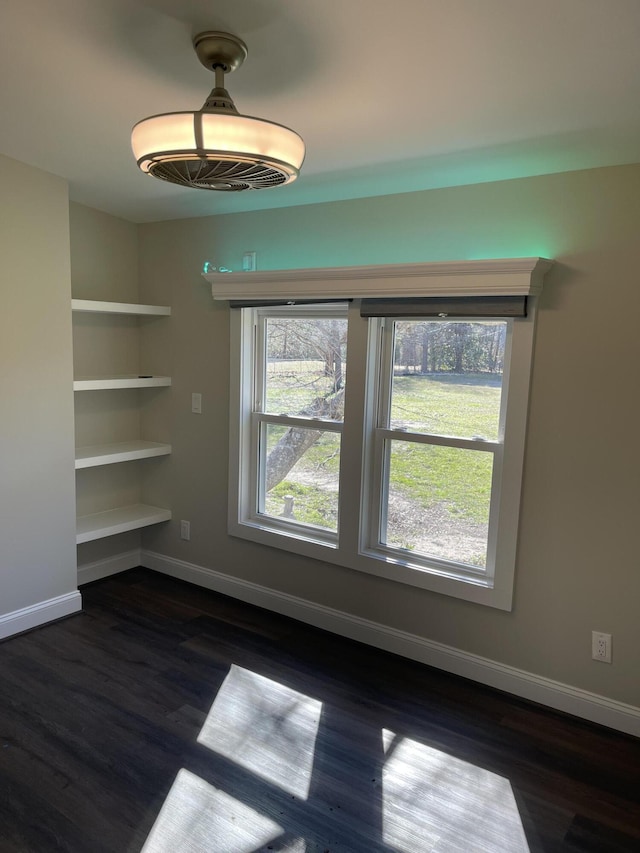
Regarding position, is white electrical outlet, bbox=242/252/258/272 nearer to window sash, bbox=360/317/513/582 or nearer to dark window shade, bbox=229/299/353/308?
dark window shade, bbox=229/299/353/308

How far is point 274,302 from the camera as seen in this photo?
3.25 m

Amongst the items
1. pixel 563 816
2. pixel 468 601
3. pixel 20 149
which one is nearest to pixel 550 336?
pixel 468 601

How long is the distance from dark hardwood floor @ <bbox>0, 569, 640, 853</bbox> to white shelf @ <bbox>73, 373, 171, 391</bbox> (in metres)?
1.37

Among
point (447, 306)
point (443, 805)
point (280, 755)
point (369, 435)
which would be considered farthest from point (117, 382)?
point (443, 805)

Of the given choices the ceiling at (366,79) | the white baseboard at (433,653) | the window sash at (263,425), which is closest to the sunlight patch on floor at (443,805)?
the white baseboard at (433,653)

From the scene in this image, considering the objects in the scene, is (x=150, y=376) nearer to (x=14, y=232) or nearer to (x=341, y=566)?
(x=14, y=232)

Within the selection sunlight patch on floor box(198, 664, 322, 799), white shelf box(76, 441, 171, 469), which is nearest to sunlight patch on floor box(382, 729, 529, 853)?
sunlight patch on floor box(198, 664, 322, 799)

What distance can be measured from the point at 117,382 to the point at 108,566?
1.31 m

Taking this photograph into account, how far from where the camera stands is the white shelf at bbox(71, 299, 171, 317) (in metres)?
3.33

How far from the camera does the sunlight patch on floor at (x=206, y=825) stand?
1850 millimetres

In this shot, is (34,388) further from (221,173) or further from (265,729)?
(265,729)

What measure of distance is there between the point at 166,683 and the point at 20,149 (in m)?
2.62

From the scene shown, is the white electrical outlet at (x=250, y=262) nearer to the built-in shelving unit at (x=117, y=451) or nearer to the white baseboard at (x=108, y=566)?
the built-in shelving unit at (x=117, y=451)

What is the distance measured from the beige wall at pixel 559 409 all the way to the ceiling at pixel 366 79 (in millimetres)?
169
